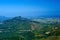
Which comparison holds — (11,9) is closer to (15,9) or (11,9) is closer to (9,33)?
(15,9)

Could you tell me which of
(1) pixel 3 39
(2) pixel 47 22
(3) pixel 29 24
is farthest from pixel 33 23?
(1) pixel 3 39

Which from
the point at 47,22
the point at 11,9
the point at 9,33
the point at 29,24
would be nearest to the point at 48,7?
the point at 47,22

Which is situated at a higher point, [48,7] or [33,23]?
[48,7]

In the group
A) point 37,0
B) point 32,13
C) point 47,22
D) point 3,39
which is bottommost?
point 3,39

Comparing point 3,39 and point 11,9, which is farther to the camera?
point 11,9

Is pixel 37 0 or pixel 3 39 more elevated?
pixel 37 0

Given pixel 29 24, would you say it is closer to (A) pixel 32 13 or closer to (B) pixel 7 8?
(A) pixel 32 13
